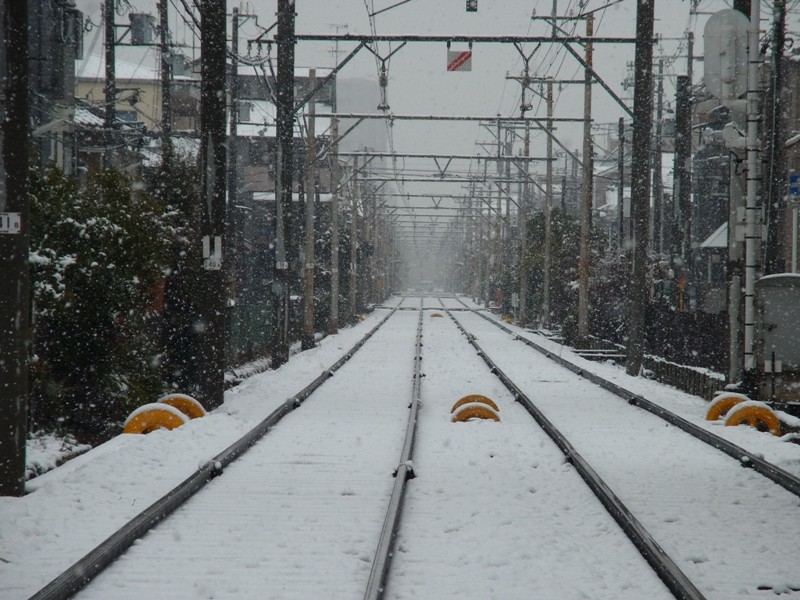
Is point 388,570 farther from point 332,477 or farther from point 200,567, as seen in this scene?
point 332,477

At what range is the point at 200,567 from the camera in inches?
249

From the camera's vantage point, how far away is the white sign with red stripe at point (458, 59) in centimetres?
1909

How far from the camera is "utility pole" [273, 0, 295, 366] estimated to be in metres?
22.0

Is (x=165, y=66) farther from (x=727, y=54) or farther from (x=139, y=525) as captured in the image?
(x=139, y=525)

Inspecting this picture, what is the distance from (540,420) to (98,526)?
23.8 ft

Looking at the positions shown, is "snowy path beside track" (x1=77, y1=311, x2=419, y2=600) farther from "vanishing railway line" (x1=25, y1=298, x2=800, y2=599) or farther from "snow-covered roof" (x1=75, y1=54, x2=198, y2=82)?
"snow-covered roof" (x1=75, y1=54, x2=198, y2=82)

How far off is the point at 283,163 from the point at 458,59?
5.22 metres

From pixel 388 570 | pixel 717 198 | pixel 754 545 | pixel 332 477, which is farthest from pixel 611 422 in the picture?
pixel 717 198

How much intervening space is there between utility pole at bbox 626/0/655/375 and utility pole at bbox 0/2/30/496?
13963mm

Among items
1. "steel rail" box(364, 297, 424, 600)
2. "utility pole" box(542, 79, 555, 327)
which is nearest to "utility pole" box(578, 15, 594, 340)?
"utility pole" box(542, 79, 555, 327)

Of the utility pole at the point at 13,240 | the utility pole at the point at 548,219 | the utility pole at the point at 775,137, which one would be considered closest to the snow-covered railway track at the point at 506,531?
the utility pole at the point at 13,240

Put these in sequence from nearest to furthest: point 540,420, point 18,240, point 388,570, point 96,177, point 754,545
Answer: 1. point 388,570
2. point 754,545
3. point 18,240
4. point 540,420
5. point 96,177

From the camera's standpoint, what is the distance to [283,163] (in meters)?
22.5

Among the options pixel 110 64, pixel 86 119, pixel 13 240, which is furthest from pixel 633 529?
pixel 86 119
